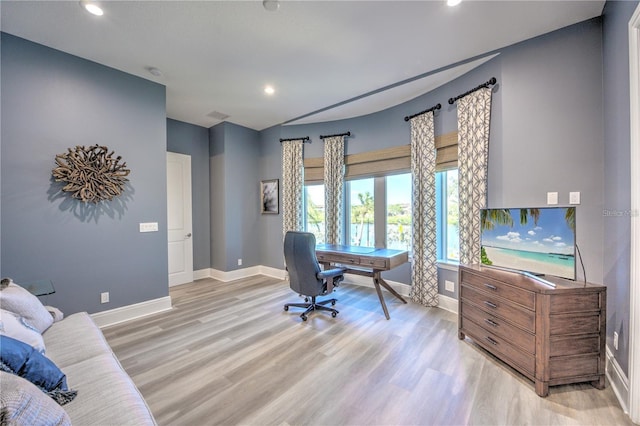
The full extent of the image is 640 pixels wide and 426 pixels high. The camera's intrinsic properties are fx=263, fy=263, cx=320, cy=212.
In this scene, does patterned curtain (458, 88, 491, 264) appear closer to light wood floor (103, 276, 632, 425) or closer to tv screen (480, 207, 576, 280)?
tv screen (480, 207, 576, 280)

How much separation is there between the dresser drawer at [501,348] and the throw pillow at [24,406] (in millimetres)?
2650

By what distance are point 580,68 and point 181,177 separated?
17.9 ft

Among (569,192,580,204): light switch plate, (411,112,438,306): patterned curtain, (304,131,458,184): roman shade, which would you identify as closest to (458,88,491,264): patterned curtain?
(304,131,458,184): roman shade

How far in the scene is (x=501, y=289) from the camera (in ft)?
7.16

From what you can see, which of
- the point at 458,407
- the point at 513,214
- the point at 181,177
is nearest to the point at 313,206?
the point at 181,177

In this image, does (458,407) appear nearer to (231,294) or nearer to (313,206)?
(231,294)

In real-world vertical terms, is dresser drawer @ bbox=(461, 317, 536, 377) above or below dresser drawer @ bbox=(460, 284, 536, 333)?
below

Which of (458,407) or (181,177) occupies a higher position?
(181,177)

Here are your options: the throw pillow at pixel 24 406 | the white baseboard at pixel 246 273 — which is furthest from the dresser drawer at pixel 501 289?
the white baseboard at pixel 246 273

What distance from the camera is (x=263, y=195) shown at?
5.41 meters

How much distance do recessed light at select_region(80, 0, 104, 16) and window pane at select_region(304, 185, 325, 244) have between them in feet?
11.5

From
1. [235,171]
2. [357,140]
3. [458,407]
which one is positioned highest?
[357,140]

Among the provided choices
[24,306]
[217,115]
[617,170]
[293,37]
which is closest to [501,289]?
[617,170]

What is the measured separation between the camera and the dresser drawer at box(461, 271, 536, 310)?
1.95 metres
